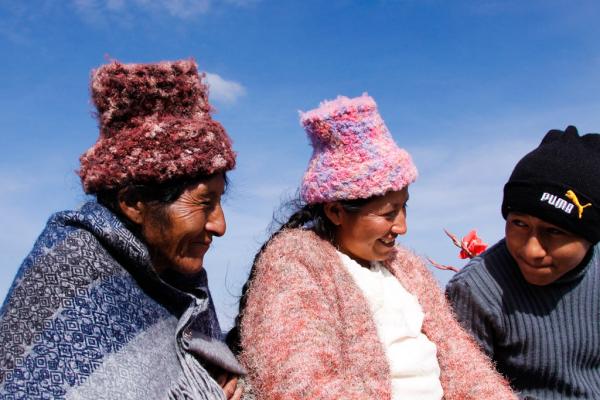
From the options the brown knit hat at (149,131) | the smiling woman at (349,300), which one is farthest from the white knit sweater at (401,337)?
the brown knit hat at (149,131)

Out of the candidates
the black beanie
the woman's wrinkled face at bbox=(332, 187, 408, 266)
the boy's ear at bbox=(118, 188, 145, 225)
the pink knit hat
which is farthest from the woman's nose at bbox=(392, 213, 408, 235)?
the boy's ear at bbox=(118, 188, 145, 225)

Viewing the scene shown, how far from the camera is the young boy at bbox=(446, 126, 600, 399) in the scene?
3.47 metres

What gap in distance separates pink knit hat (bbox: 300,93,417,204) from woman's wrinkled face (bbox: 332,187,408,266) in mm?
78

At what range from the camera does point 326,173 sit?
3252 millimetres

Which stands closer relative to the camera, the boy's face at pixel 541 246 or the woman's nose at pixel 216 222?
the woman's nose at pixel 216 222

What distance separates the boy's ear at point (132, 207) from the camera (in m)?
2.72

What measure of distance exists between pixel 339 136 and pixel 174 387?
1.32 meters

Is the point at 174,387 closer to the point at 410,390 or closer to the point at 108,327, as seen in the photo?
the point at 108,327

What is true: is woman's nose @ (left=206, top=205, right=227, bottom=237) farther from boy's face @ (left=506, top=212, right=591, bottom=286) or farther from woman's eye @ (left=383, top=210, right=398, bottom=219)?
boy's face @ (left=506, top=212, right=591, bottom=286)

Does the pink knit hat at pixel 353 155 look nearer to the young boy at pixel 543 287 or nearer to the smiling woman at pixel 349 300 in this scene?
the smiling woman at pixel 349 300

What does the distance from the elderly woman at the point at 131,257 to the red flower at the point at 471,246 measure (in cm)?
196

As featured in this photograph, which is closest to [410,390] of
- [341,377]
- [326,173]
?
[341,377]

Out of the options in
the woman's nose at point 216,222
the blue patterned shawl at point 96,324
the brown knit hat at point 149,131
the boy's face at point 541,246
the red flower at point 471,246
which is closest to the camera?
the blue patterned shawl at point 96,324

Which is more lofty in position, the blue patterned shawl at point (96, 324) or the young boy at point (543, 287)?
the young boy at point (543, 287)
